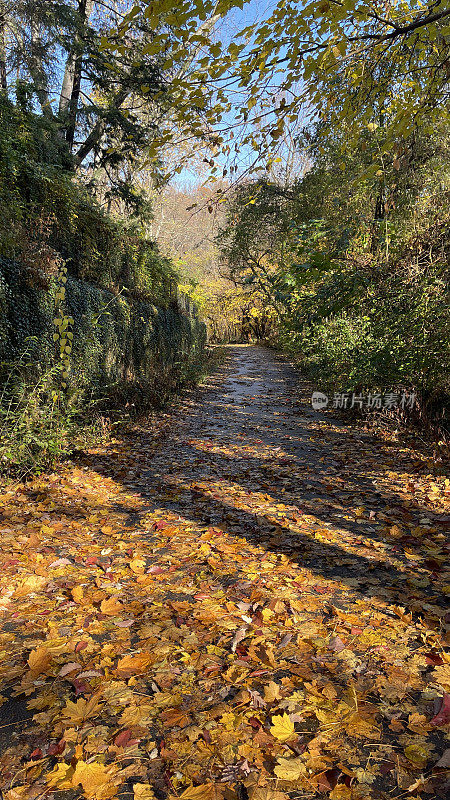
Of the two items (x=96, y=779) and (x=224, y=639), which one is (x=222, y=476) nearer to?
(x=224, y=639)

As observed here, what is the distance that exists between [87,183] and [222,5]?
33.0ft

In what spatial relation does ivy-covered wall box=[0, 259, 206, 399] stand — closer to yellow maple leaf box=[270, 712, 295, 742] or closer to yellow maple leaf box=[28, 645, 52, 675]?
yellow maple leaf box=[28, 645, 52, 675]

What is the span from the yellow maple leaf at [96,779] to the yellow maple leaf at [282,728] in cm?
69

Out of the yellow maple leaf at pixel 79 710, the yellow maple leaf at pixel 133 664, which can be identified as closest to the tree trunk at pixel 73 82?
the yellow maple leaf at pixel 133 664

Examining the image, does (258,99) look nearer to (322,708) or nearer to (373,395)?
(322,708)

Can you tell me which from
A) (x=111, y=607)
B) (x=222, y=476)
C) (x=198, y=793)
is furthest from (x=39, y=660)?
(x=222, y=476)

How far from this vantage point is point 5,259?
17.6 feet

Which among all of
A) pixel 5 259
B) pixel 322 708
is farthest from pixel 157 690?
pixel 5 259

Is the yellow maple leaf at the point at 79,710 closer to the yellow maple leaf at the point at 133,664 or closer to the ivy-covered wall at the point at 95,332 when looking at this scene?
the yellow maple leaf at the point at 133,664

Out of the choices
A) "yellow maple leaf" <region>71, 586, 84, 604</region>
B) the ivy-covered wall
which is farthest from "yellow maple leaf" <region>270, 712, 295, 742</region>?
the ivy-covered wall

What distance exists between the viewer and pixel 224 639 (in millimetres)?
2650

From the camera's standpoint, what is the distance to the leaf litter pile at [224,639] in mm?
1820

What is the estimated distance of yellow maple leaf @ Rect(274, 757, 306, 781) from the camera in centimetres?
176

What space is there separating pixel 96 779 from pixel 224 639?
104 cm
